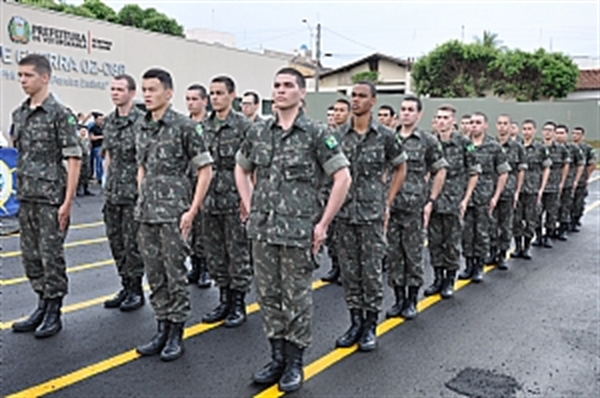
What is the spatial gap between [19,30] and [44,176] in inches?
480

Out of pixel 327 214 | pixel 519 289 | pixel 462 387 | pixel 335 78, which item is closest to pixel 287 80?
pixel 327 214

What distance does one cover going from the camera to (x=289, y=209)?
363cm

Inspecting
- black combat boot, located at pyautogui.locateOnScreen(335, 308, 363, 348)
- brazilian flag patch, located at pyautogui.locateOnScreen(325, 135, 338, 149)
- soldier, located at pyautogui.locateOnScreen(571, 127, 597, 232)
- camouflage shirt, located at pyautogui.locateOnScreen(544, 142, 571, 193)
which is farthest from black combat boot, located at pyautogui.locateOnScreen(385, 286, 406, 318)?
soldier, located at pyautogui.locateOnScreen(571, 127, 597, 232)

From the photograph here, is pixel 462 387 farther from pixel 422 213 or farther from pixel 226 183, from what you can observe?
pixel 226 183

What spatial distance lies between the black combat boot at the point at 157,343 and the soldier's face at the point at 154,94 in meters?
1.48

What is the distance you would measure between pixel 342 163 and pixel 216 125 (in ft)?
5.83

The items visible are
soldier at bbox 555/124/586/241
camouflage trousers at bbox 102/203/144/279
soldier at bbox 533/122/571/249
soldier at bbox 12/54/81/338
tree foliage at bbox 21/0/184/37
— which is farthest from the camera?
tree foliage at bbox 21/0/184/37

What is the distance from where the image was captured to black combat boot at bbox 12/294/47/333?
179 inches

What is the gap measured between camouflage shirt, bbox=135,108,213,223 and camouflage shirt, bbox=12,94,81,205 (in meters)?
0.66

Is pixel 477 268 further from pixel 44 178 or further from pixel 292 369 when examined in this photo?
pixel 44 178

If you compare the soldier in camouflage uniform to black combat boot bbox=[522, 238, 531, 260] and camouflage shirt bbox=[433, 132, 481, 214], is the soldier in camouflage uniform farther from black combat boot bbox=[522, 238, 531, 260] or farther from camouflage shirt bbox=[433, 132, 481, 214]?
black combat boot bbox=[522, 238, 531, 260]

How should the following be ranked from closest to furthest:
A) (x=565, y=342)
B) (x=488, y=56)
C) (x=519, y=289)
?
(x=565, y=342)
(x=519, y=289)
(x=488, y=56)

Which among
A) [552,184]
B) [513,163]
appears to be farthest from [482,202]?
[552,184]

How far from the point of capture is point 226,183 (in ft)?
16.7
